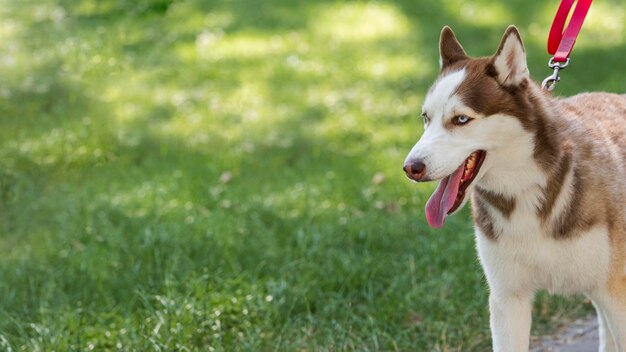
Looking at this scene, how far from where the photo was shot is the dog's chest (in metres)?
3.72

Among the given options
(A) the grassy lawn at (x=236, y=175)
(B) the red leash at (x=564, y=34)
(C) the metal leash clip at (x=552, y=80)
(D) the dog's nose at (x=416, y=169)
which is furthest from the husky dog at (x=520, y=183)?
(A) the grassy lawn at (x=236, y=175)

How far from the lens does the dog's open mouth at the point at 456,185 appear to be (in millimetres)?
3635

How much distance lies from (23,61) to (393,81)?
3.59 metres

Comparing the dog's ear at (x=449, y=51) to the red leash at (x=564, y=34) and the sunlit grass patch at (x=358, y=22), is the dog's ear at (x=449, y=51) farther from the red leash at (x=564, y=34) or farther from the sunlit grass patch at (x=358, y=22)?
the sunlit grass patch at (x=358, y=22)

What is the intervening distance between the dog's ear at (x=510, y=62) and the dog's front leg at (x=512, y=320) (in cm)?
87

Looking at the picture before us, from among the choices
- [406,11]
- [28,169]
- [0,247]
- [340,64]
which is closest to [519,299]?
[0,247]

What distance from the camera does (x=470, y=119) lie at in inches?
142

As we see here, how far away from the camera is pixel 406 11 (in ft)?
37.2

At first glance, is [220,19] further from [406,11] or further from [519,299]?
[519,299]

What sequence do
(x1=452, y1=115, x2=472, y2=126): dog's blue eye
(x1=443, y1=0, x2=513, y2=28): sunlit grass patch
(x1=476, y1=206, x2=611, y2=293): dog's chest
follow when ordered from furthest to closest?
(x1=443, y1=0, x2=513, y2=28): sunlit grass patch → (x1=476, y1=206, x2=611, y2=293): dog's chest → (x1=452, y1=115, x2=472, y2=126): dog's blue eye

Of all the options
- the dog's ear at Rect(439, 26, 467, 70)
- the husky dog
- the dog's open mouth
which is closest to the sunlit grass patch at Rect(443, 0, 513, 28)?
the dog's ear at Rect(439, 26, 467, 70)

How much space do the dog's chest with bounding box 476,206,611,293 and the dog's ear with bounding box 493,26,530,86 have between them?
1.70 ft

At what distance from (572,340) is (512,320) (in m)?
1.25

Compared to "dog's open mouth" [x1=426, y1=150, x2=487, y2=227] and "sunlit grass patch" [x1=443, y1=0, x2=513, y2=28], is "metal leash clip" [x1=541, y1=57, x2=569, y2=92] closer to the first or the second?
"dog's open mouth" [x1=426, y1=150, x2=487, y2=227]
